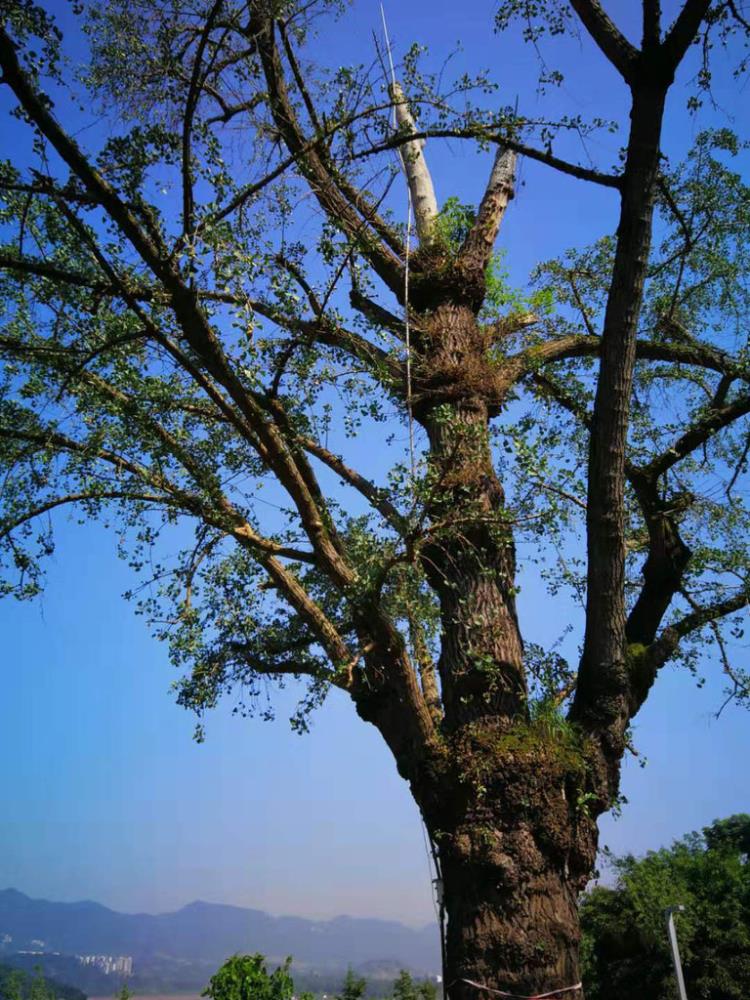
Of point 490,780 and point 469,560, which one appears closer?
point 490,780

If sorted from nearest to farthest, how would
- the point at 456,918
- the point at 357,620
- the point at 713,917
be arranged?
the point at 456,918
the point at 357,620
the point at 713,917

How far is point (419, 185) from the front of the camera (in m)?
8.51

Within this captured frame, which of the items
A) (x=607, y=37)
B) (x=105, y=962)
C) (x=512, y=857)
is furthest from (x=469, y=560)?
(x=105, y=962)

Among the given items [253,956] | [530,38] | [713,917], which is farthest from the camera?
[713,917]

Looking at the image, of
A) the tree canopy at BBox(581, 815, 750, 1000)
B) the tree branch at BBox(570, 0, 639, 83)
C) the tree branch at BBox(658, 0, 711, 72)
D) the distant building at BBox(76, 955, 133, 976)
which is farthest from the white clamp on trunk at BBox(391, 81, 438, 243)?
the distant building at BBox(76, 955, 133, 976)

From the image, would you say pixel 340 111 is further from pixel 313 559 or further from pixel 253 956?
pixel 253 956

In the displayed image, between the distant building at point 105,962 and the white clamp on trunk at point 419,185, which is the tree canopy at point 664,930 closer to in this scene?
the white clamp on trunk at point 419,185

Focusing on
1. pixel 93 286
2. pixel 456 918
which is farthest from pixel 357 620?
pixel 93 286

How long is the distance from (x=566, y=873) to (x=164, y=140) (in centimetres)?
493

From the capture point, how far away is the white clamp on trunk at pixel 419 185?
750 centimetres

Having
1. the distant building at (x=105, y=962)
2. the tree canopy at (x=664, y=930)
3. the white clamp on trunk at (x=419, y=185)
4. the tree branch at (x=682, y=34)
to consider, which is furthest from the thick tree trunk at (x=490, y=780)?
the distant building at (x=105, y=962)

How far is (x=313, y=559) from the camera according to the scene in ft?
19.6

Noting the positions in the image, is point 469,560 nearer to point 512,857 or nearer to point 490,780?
point 490,780

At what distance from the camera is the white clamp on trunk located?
7.50 meters
